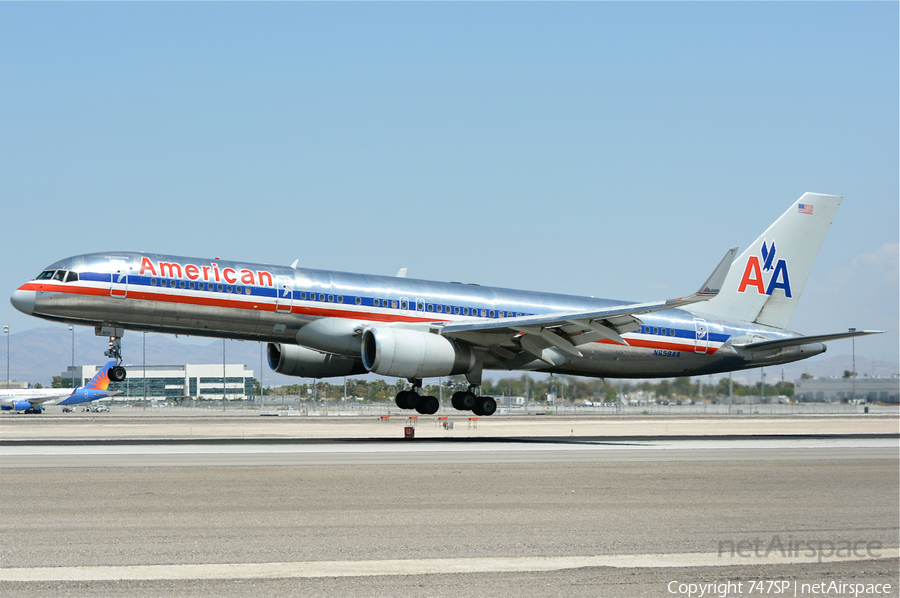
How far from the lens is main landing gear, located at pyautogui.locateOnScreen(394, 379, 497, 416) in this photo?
39156 millimetres

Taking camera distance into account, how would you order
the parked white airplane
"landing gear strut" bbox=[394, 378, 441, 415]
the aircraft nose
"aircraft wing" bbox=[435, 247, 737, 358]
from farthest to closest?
1. the parked white airplane
2. "landing gear strut" bbox=[394, 378, 441, 415]
3. "aircraft wing" bbox=[435, 247, 737, 358]
4. the aircraft nose

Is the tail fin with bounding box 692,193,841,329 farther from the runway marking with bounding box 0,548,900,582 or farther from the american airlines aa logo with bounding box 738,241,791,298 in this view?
the runway marking with bounding box 0,548,900,582

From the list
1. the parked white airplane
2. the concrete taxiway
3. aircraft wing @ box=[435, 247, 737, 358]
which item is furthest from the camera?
the parked white airplane

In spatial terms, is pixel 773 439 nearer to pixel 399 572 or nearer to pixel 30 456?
pixel 30 456

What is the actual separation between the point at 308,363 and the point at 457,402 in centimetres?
735

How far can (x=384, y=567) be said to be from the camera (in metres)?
11.9

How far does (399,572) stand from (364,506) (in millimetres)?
5844

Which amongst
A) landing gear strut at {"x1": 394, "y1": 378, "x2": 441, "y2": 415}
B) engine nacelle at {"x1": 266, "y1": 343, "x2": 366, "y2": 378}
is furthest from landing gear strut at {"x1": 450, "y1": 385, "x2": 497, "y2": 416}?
engine nacelle at {"x1": 266, "y1": 343, "x2": 366, "y2": 378}

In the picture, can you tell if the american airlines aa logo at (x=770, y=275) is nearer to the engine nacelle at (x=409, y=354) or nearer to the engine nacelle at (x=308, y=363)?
the engine nacelle at (x=409, y=354)

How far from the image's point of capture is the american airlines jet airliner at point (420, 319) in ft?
111

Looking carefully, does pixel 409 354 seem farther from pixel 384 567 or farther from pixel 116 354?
pixel 384 567

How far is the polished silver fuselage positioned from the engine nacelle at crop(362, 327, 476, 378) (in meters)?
1.69

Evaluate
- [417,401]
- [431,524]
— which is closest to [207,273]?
[417,401]

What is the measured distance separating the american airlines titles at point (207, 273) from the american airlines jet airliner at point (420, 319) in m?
0.04
